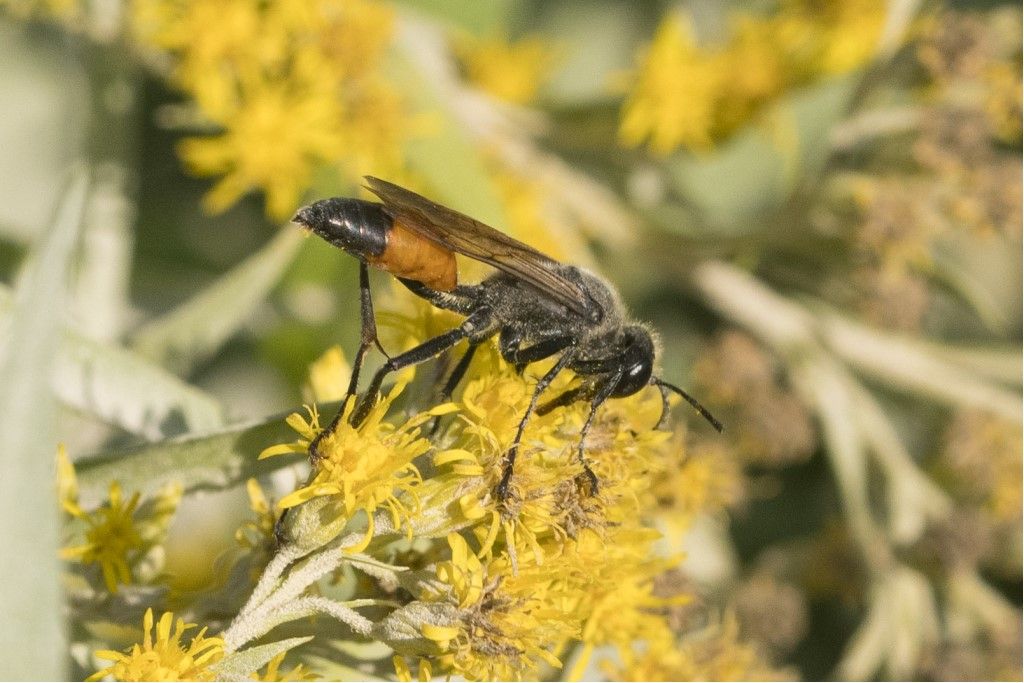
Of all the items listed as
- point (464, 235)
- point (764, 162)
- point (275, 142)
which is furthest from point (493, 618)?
point (764, 162)

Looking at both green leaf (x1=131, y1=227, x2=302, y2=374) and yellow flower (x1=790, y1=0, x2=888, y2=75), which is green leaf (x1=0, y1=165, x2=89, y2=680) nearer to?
green leaf (x1=131, y1=227, x2=302, y2=374)

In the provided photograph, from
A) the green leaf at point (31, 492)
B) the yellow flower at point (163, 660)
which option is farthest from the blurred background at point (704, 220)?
the green leaf at point (31, 492)

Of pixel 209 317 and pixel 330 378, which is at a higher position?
pixel 209 317

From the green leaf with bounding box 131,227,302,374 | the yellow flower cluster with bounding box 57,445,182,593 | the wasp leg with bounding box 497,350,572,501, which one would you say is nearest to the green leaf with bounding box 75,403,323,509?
the yellow flower cluster with bounding box 57,445,182,593

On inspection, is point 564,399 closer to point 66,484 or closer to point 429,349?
point 429,349

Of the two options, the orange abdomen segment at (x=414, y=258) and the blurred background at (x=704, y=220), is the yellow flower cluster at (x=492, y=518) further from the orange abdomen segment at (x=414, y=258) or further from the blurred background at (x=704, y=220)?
the blurred background at (x=704, y=220)

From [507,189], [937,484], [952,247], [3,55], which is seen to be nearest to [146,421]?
[507,189]
